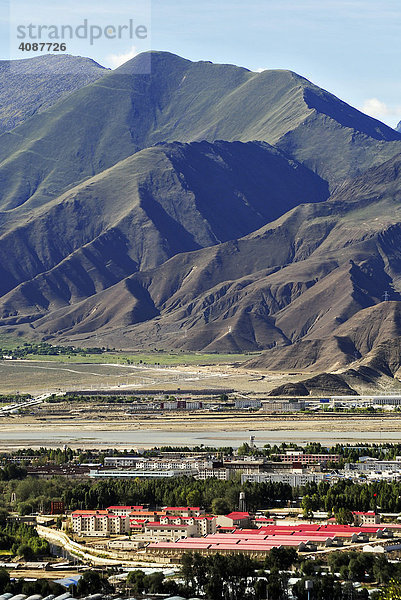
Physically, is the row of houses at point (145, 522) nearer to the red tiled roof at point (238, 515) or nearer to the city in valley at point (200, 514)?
the city in valley at point (200, 514)

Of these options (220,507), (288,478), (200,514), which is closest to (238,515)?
(200,514)

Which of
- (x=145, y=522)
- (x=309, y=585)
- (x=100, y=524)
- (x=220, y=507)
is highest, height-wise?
(x=220, y=507)

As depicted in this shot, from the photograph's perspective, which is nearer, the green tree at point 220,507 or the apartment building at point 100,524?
the apartment building at point 100,524

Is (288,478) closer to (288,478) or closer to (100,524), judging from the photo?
(288,478)

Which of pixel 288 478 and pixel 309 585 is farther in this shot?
pixel 288 478

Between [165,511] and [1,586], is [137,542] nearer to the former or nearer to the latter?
[165,511]

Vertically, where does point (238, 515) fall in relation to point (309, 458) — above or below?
below

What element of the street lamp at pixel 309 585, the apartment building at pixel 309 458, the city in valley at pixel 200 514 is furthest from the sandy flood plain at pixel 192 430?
the street lamp at pixel 309 585

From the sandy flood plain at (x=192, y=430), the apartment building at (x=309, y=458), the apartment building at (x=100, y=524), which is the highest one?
the sandy flood plain at (x=192, y=430)

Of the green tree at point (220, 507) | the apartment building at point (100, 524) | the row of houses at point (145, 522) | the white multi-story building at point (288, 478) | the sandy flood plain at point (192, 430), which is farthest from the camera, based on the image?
the sandy flood plain at point (192, 430)

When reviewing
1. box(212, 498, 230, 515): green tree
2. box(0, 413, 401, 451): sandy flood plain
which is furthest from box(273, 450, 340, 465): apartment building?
box(212, 498, 230, 515): green tree

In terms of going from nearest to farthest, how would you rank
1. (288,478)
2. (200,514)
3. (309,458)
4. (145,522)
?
1. (145,522)
2. (200,514)
3. (288,478)
4. (309,458)

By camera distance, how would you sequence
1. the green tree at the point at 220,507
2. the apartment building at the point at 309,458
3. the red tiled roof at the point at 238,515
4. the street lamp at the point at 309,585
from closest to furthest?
the street lamp at the point at 309,585 < the red tiled roof at the point at 238,515 < the green tree at the point at 220,507 < the apartment building at the point at 309,458

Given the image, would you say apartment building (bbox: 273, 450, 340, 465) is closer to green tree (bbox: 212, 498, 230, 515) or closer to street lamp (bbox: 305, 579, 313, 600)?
green tree (bbox: 212, 498, 230, 515)
